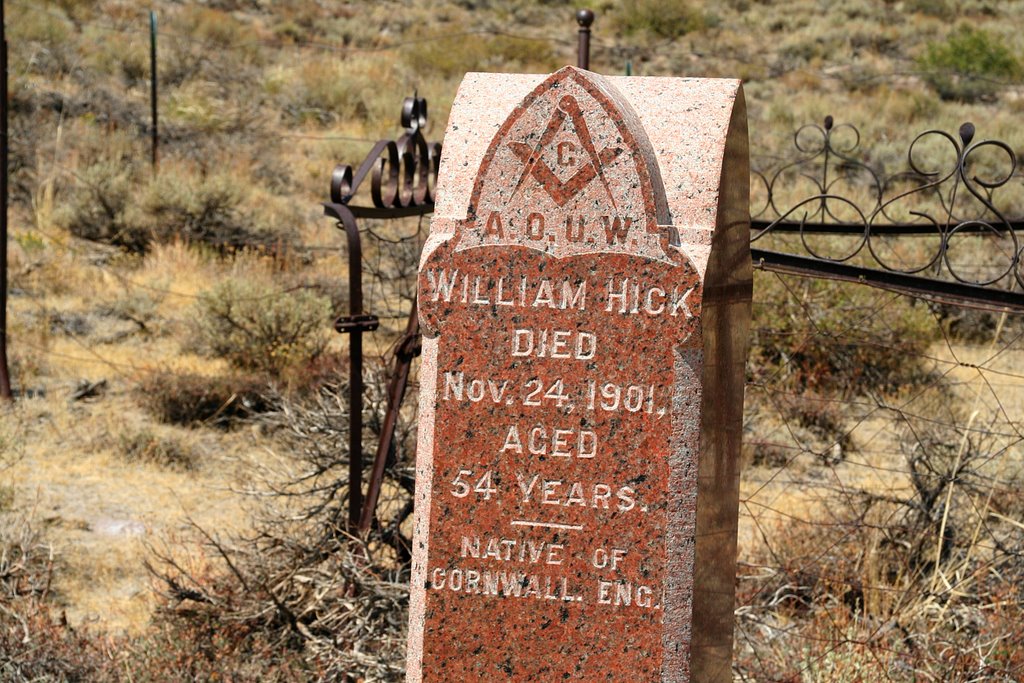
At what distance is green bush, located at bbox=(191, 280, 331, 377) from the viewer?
798 centimetres

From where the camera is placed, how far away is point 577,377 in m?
2.70

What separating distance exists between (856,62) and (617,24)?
16.8ft

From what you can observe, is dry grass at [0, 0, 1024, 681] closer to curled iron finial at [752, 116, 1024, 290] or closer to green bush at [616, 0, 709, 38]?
green bush at [616, 0, 709, 38]

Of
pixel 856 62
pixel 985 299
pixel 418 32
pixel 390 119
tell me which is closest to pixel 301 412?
pixel 985 299

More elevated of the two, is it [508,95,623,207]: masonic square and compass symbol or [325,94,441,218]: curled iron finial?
[508,95,623,207]: masonic square and compass symbol

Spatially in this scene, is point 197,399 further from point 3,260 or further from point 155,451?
point 3,260

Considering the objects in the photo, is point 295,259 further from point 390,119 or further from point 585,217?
point 585,217

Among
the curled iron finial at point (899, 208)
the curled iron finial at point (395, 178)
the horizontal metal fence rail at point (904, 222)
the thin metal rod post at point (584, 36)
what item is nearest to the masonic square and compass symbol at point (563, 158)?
the horizontal metal fence rail at point (904, 222)

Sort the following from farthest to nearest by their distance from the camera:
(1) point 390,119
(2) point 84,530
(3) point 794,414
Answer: (1) point 390,119, (3) point 794,414, (2) point 84,530

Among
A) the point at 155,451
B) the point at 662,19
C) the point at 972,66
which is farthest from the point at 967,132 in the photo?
the point at 662,19

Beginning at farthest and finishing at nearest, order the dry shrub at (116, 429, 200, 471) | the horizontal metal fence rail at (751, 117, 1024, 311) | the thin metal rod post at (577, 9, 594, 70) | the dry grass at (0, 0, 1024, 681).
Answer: the dry shrub at (116, 429, 200, 471) → the dry grass at (0, 0, 1024, 681) → the thin metal rod post at (577, 9, 594, 70) → the horizontal metal fence rail at (751, 117, 1024, 311)

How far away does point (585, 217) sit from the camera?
269 cm

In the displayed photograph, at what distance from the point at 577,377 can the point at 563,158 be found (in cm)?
49

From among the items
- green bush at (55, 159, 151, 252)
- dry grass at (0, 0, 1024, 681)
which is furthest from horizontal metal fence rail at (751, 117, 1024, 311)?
green bush at (55, 159, 151, 252)
